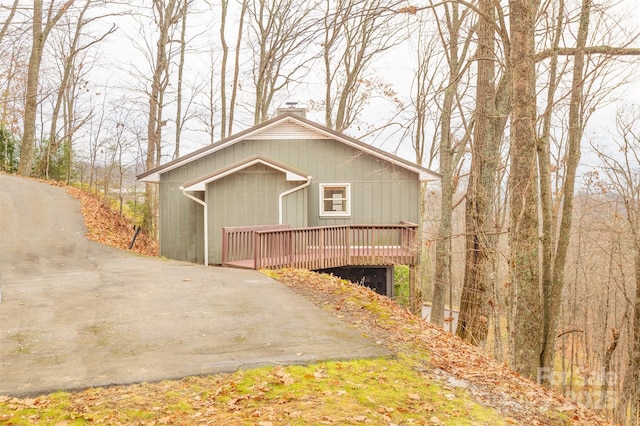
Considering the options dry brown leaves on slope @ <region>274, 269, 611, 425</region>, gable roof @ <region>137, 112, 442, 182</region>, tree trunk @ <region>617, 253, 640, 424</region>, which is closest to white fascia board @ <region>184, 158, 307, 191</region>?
gable roof @ <region>137, 112, 442, 182</region>

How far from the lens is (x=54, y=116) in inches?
1151

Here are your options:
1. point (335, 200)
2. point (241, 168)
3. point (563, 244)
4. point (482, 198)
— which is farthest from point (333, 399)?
point (335, 200)

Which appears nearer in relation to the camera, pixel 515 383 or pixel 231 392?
pixel 231 392

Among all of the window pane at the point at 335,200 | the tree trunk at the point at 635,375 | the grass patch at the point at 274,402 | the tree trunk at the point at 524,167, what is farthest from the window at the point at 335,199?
the grass patch at the point at 274,402

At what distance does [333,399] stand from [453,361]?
2.44 m

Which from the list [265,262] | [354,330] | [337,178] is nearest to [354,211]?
[337,178]

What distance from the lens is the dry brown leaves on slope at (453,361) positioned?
5.20 metres

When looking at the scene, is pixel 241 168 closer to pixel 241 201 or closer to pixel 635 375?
pixel 241 201

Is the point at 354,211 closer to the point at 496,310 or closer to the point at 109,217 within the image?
the point at 496,310

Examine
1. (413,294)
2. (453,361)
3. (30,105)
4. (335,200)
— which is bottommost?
(413,294)

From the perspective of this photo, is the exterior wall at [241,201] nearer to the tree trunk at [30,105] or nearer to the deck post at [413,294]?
the deck post at [413,294]

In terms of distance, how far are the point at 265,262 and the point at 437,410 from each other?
360 inches

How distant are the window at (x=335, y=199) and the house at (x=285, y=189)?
0.12ft

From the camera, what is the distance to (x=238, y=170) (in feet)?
53.0
